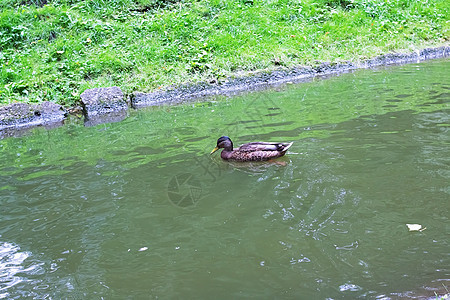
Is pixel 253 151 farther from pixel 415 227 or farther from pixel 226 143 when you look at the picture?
pixel 415 227

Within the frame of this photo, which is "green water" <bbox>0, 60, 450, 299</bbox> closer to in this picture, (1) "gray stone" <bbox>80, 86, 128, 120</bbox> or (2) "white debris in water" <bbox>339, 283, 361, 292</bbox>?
(2) "white debris in water" <bbox>339, 283, 361, 292</bbox>

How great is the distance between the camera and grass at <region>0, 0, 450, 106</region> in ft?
43.9

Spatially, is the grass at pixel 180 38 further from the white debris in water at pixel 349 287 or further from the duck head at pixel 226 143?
the white debris in water at pixel 349 287

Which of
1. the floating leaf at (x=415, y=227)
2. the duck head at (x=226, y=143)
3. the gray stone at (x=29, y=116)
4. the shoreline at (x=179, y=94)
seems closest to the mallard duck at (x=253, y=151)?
the duck head at (x=226, y=143)

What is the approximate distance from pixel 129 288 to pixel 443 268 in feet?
8.37

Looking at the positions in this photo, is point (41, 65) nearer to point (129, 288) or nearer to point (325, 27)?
point (325, 27)

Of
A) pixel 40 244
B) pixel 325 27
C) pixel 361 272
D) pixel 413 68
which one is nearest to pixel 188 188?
pixel 40 244

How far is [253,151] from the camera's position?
6660mm

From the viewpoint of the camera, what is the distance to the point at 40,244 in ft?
15.0

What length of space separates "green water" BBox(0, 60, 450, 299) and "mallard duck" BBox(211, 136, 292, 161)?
0.53 feet

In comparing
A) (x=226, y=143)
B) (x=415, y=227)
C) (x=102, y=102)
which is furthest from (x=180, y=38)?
Result: (x=415, y=227)

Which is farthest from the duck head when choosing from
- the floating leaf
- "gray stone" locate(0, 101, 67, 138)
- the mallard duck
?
"gray stone" locate(0, 101, 67, 138)

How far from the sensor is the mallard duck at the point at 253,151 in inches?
254

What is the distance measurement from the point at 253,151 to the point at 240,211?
1.93m
